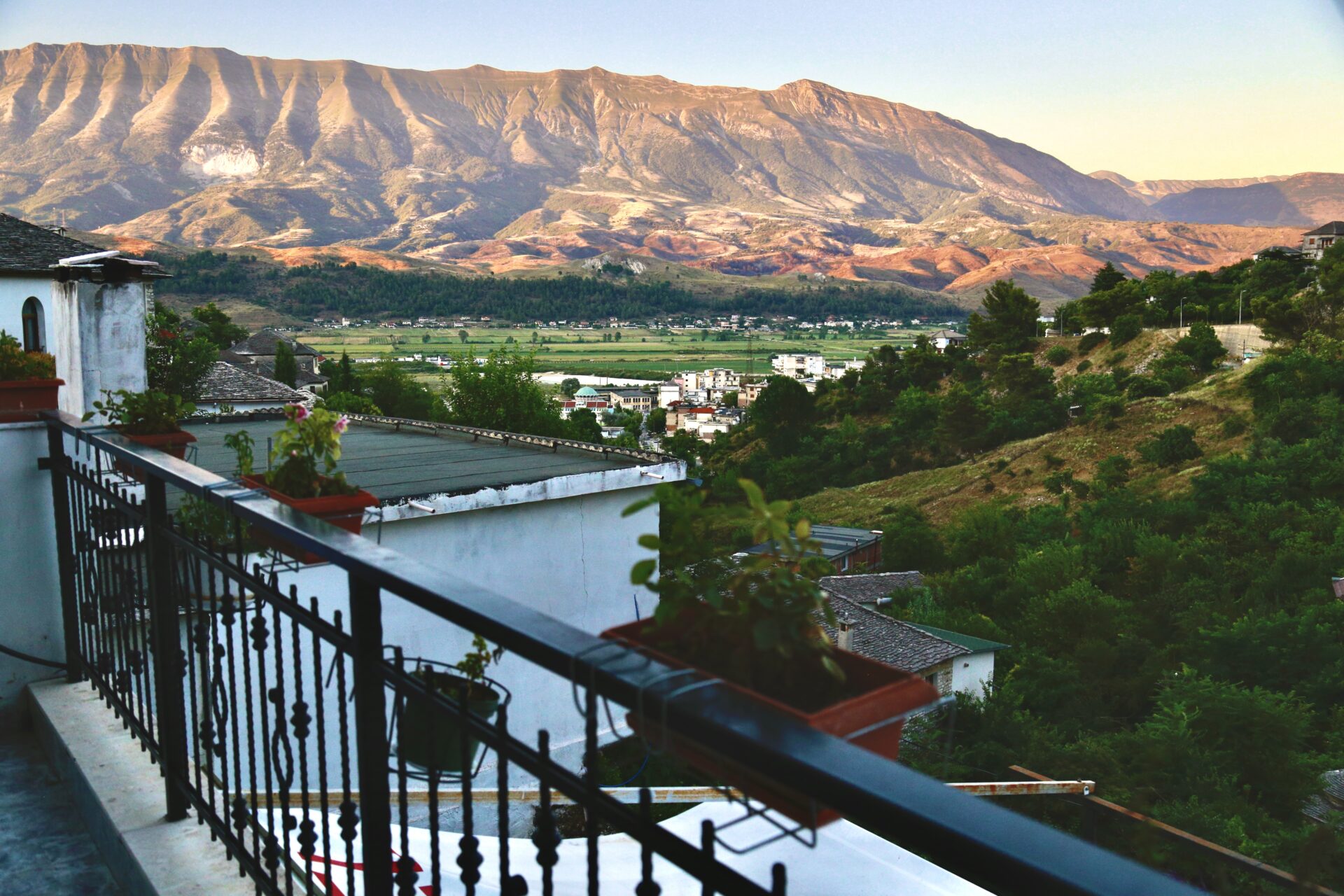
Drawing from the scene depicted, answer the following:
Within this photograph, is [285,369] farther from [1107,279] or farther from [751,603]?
[1107,279]

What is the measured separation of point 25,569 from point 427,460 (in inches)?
194

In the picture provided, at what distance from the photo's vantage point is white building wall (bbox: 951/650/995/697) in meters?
28.4

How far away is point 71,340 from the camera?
1075 centimetres

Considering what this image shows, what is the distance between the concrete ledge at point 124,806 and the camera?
6.10 ft

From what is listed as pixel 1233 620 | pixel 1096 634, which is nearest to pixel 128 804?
pixel 1096 634

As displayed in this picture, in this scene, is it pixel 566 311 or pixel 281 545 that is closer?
pixel 281 545

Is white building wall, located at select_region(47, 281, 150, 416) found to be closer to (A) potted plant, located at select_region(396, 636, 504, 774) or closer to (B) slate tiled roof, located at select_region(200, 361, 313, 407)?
(A) potted plant, located at select_region(396, 636, 504, 774)

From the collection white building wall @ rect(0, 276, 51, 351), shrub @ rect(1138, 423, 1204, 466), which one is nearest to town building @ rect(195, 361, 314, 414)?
white building wall @ rect(0, 276, 51, 351)

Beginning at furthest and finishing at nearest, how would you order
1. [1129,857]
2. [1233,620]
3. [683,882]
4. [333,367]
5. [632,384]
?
[632,384]
[333,367]
[1233,620]
[683,882]
[1129,857]

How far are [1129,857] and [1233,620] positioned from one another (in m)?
37.9

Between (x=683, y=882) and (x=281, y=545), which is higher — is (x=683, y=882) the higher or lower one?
the lower one

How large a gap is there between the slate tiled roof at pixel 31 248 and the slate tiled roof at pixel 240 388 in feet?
20.9

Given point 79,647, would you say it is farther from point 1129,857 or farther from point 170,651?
point 1129,857

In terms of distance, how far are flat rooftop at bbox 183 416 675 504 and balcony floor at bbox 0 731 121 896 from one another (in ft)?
11.3
